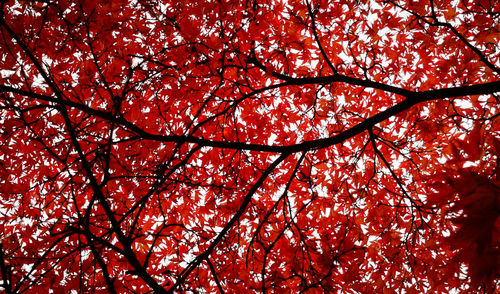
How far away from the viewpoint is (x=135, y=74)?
3.53m

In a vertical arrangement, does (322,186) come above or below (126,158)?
below

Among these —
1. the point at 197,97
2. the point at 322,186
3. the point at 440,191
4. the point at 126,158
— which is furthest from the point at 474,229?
the point at 126,158

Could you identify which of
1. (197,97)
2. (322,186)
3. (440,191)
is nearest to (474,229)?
(440,191)

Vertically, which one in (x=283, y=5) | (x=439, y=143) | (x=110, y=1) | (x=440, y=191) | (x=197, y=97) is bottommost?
(x=440, y=191)

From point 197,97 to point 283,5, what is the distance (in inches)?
52.7

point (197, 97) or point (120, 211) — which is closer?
point (120, 211)

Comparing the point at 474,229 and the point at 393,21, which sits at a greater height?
the point at 393,21

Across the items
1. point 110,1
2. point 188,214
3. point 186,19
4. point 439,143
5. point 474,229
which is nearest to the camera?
point 474,229

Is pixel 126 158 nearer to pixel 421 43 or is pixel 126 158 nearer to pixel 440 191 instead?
pixel 440 191

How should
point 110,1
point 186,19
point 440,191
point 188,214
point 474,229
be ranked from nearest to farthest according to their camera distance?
point 474,229 → point 440,191 → point 110,1 → point 186,19 → point 188,214

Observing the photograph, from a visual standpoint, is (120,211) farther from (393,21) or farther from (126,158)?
(393,21)

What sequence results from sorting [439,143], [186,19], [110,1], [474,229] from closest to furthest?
[474,229], [110,1], [186,19], [439,143]

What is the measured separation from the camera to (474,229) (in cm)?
91

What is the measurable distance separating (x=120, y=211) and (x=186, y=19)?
80.2 inches
